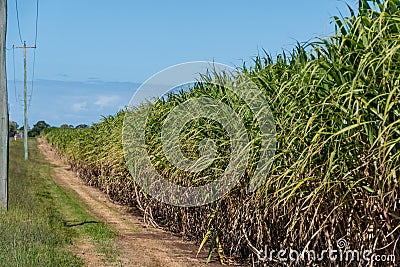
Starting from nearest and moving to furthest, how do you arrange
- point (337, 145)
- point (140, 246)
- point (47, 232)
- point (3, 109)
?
point (337, 145) < point (140, 246) < point (47, 232) < point (3, 109)

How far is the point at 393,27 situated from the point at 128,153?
26.4 ft

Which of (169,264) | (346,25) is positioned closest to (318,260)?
(346,25)

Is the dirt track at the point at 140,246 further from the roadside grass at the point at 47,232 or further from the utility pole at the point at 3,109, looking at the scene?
the utility pole at the point at 3,109

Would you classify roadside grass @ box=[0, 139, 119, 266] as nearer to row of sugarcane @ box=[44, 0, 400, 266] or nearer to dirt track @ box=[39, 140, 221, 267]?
dirt track @ box=[39, 140, 221, 267]

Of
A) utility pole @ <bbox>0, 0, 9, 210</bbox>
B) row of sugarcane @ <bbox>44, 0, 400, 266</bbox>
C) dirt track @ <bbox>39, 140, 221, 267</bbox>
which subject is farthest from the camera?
utility pole @ <bbox>0, 0, 9, 210</bbox>

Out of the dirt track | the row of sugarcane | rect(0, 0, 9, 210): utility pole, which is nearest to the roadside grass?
the dirt track

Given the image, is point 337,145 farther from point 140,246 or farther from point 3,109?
point 3,109

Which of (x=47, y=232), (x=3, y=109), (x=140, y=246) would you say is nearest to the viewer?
(x=140, y=246)

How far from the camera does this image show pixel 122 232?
1035cm

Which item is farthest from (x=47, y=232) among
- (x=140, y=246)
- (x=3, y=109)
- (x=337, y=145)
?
(x=337, y=145)

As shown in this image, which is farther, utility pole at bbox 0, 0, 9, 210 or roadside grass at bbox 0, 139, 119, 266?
utility pole at bbox 0, 0, 9, 210

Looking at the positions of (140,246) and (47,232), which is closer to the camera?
(140,246)

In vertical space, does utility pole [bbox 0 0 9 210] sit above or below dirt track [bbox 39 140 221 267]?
above

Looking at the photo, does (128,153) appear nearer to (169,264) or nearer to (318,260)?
(169,264)
